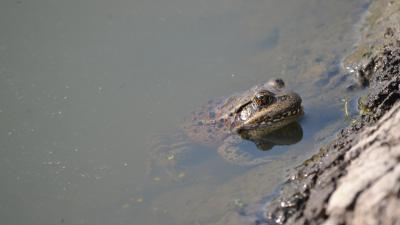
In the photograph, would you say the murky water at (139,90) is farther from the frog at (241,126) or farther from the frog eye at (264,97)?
the frog eye at (264,97)

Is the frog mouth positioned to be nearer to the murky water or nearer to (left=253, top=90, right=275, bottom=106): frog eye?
(left=253, top=90, right=275, bottom=106): frog eye

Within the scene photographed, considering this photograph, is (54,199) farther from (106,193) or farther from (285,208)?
(285,208)

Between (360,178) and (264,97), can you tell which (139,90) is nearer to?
(264,97)

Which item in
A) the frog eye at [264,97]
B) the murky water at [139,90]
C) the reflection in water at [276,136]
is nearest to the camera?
the murky water at [139,90]

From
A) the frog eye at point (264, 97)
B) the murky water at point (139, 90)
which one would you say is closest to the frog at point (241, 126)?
the frog eye at point (264, 97)

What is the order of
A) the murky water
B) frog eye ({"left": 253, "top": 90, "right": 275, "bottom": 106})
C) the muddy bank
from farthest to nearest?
1. frog eye ({"left": 253, "top": 90, "right": 275, "bottom": 106})
2. the murky water
3. the muddy bank

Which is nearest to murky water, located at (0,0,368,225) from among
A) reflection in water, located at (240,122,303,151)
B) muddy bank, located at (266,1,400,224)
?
reflection in water, located at (240,122,303,151)

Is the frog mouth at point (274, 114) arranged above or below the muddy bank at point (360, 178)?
above
